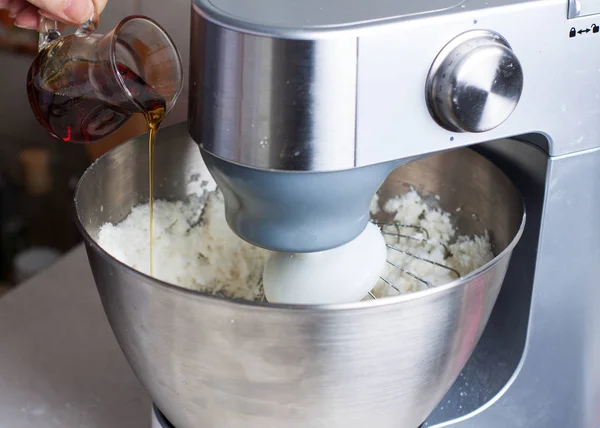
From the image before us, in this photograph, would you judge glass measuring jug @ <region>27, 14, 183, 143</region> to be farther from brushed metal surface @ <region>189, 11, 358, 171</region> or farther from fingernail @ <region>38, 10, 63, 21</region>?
brushed metal surface @ <region>189, 11, 358, 171</region>

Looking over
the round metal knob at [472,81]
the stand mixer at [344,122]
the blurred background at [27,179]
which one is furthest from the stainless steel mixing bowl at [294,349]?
the blurred background at [27,179]

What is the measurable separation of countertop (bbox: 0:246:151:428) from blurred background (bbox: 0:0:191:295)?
547 mm

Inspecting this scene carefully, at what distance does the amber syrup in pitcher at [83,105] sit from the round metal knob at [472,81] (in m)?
0.24

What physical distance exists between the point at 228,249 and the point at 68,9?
274 millimetres

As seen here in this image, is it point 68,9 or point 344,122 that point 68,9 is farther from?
point 344,122

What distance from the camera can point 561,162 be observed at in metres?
0.64

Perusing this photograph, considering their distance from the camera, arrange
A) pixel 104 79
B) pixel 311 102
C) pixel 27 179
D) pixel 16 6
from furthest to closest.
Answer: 1. pixel 27 179
2. pixel 16 6
3. pixel 104 79
4. pixel 311 102

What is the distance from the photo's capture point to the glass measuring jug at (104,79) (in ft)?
2.10

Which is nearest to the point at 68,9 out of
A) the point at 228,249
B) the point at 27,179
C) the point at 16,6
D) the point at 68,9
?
the point at 68,9

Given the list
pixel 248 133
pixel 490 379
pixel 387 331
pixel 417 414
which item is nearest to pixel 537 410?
pixel 490 379

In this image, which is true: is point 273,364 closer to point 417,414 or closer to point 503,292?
point 417,414

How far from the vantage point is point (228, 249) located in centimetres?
82

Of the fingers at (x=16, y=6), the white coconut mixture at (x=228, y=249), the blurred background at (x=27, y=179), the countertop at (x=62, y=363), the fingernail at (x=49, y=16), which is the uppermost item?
the fingernail at (x=49, y=16)

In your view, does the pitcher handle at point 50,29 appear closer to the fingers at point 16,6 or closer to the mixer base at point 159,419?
the fingers at point 16,6
